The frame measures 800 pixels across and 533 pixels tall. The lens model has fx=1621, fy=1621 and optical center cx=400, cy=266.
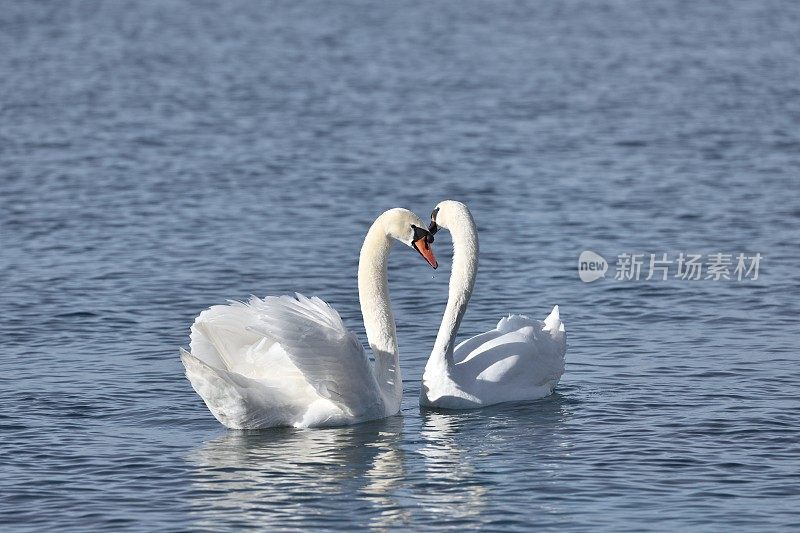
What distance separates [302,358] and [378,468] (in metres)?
1.11

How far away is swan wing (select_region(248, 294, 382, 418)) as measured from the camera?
12438 millimetres

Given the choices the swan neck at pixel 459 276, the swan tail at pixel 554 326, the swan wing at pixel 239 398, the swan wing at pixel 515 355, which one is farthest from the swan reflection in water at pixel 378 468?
the swan tail at pixel 554 326

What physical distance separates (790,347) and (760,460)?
3.81 meters

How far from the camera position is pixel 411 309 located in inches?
685

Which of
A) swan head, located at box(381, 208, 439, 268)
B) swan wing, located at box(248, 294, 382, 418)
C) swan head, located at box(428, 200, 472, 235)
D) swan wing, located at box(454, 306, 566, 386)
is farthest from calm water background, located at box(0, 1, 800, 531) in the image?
swan head, located at box(428, 200, 472, 235)

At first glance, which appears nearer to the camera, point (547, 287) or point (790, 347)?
point (790, 347)

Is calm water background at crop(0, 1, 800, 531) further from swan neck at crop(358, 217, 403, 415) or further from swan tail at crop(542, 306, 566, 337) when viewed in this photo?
swan tail at crop(542, 306, 566, 337)

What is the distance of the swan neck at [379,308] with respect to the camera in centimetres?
1356

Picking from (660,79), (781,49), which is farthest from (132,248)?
(781,49)

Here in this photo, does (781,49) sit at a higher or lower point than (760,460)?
higher

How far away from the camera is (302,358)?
41.0ft

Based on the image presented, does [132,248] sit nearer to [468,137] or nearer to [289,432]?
[289,432]
